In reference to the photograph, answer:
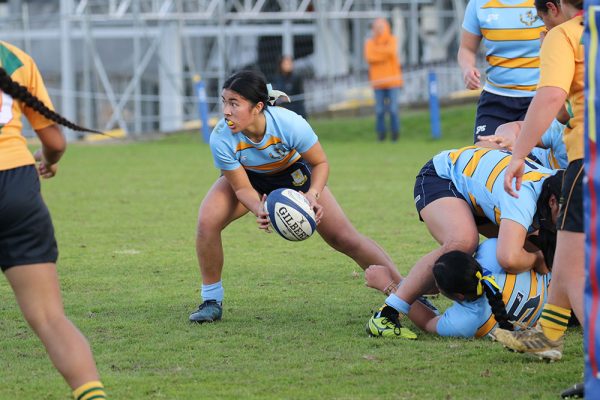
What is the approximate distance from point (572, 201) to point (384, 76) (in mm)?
16969

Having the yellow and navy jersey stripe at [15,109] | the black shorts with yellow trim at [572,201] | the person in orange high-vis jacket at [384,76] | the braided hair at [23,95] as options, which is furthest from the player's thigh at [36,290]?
the person in orange high-vis jacket at [384,76]

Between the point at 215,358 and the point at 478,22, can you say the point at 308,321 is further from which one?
the point at 478,22

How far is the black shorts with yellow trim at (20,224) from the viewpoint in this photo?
455 centimetres

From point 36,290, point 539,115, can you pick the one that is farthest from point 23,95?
point 539,115

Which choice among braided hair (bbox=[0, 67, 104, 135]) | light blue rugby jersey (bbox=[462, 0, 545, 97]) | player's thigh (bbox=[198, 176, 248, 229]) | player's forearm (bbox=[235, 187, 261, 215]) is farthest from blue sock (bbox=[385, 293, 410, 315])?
braided hair (bbox=[0, 67, 104, 135])

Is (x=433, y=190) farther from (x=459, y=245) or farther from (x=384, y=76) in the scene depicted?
(x=384, y=76)

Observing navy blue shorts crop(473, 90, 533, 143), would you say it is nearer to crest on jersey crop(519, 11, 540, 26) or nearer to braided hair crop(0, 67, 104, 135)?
crest on jersey crop(519, 11, 540, 26)

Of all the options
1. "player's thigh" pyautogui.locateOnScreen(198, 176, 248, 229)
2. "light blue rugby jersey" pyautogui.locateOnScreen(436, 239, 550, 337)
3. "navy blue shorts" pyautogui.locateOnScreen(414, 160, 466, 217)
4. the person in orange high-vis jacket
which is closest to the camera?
"light blue rugby jersey" pyautogui.locateOnScreen(436, 239, 550, 337)

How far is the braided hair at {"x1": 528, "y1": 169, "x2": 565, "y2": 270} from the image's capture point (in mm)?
6232

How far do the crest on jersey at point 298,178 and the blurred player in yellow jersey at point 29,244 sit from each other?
2736 mm

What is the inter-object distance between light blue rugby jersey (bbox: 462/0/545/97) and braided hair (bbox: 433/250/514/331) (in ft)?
7.67

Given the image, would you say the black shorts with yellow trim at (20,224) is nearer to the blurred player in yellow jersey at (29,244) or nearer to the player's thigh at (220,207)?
the blurred player in yellow jersey at (29,244)

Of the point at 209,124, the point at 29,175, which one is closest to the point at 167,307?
the point at 29,175

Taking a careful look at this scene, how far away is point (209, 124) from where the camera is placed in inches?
974
